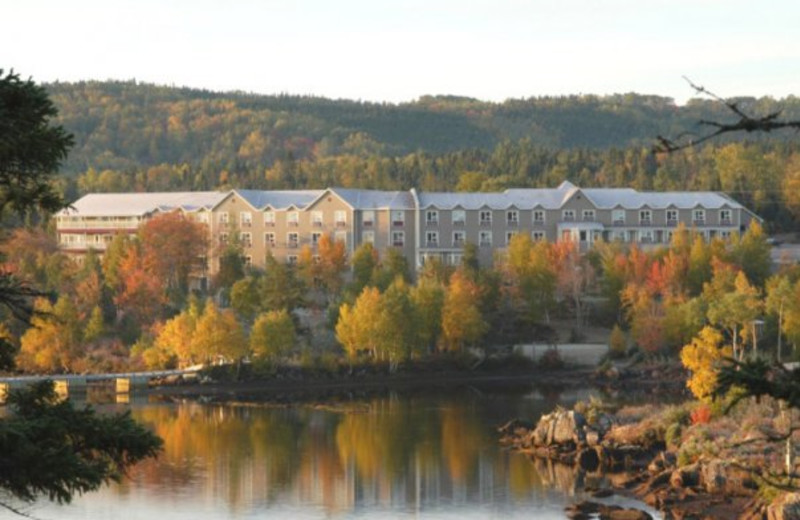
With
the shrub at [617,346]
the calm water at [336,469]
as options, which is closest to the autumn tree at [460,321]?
the shrub at [617,346]

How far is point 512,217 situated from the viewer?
182ft

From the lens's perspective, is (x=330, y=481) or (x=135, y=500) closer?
(x=135, y=500)

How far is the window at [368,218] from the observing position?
55.0 m

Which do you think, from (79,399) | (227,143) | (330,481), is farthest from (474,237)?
(227,143)

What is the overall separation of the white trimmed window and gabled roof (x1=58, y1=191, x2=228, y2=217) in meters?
10.9

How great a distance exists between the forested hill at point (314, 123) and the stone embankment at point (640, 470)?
271 ft

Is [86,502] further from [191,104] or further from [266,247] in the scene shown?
[191,104]

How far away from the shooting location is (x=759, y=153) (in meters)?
69.4

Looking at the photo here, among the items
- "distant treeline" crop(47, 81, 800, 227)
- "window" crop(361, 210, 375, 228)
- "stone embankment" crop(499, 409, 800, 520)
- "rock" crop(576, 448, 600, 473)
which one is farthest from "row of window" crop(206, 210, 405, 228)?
"rock" crop(576, 448, 600, 473)

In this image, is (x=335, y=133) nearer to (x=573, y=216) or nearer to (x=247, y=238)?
(x=247, y=238)

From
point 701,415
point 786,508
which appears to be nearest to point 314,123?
point 701,415

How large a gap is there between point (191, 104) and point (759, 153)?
231 feet

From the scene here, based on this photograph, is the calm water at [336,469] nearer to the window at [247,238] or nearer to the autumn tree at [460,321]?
the autumn tree at [460,321]

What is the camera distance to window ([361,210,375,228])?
2165 inches
